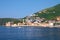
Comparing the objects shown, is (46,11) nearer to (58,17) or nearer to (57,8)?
(57,8)

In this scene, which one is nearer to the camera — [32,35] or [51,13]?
[32,35]

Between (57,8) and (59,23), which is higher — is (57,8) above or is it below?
above

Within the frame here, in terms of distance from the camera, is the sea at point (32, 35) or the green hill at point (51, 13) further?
the green hill at point (51, 13)

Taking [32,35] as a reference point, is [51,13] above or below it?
above

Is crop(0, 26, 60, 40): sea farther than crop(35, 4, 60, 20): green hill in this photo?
No

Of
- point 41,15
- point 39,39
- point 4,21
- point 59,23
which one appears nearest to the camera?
point 39,39

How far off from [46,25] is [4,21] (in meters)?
50.6

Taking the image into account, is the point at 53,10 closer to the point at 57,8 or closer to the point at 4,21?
the point at 57,8

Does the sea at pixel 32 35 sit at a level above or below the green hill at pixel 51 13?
below

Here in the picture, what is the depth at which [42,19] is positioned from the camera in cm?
15188

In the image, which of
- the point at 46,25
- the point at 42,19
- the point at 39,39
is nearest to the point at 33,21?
the point at 42,19

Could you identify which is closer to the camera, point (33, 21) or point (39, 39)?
point (39, 39)

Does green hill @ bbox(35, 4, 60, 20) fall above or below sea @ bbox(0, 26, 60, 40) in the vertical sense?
above

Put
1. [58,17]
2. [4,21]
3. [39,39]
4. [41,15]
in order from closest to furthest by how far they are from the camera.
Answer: [39,39]
[58,17]
[41,15]
[4,21]
